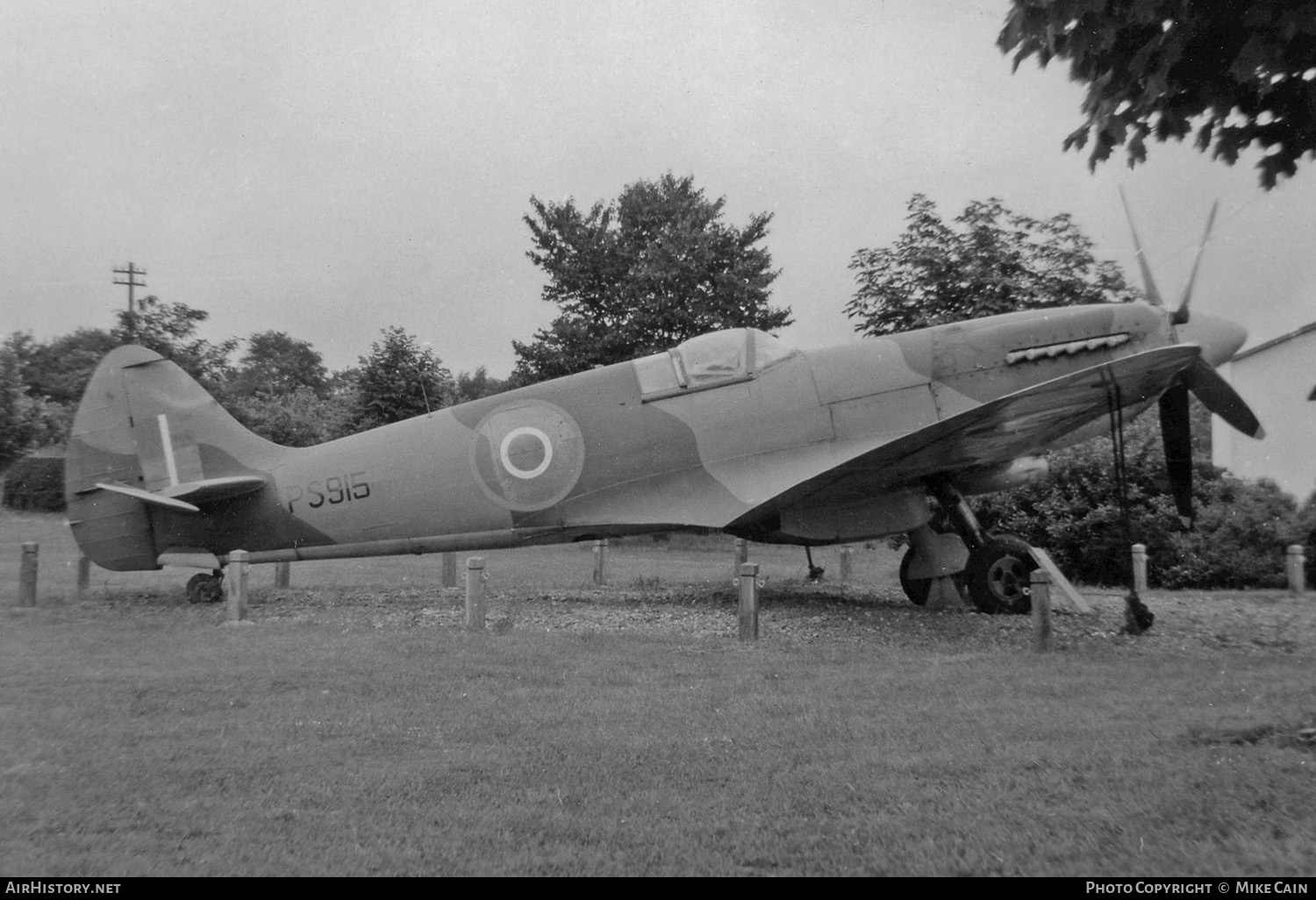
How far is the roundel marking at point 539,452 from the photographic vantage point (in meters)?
9.80

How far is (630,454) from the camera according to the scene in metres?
9.63

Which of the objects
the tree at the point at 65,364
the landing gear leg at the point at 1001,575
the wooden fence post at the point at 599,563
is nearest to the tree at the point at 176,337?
the tree at the point at 65,364

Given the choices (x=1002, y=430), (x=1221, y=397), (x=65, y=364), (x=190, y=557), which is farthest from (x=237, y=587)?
(x=65, y=364)

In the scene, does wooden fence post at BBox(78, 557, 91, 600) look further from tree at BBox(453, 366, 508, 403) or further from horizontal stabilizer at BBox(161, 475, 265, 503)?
tree at BBox(453, 366, 508, 403)

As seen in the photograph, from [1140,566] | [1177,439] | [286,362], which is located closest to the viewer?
[1177,439]

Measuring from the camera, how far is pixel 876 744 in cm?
445

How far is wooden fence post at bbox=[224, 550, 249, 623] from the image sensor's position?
28.9 feet

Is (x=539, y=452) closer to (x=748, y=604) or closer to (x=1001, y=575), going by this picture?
(x=748, y=604)

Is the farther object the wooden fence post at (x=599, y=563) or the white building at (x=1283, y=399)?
the wooden fence post at (x=599, y=563)

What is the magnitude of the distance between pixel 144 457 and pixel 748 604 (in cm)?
694

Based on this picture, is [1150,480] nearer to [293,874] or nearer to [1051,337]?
[1051,337]

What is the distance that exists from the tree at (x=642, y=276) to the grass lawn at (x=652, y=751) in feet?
60.1

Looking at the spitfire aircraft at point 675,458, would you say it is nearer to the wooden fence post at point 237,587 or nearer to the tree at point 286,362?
the wooden fence post at point 237,587

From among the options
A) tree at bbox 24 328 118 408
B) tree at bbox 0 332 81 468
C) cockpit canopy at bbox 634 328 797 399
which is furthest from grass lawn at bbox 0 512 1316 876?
tree at bbox 24 328 118 408
